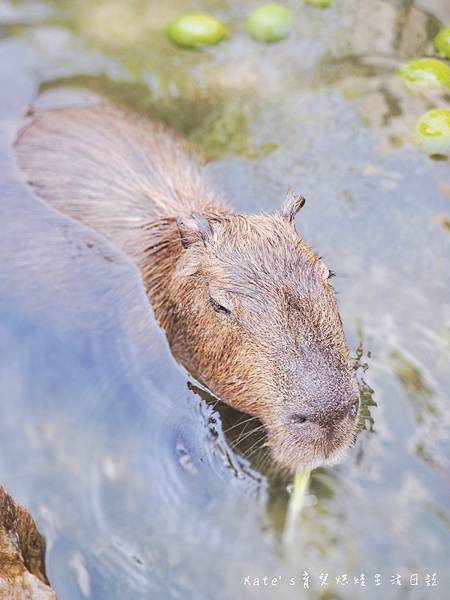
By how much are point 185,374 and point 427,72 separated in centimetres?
313

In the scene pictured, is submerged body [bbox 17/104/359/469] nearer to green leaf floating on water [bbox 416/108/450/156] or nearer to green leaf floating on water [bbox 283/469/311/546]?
green leaf floating on water [bbox 283/469/311/546]

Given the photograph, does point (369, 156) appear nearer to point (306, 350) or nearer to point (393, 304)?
point (393, 304)

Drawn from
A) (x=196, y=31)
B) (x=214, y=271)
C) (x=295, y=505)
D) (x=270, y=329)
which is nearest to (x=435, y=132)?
(x=196, y=31)

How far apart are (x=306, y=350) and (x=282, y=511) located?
115 cm

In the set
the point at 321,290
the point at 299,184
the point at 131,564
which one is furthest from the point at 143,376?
the point at 299,184

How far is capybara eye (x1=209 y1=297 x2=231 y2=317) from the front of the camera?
164 inches

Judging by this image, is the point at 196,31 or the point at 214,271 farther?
the point at 196,31

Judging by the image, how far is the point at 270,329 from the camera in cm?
386

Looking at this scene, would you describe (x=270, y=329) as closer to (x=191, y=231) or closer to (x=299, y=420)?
(x=299, y=420)

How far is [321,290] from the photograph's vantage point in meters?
3.94

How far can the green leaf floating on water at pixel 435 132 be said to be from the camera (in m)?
5.80

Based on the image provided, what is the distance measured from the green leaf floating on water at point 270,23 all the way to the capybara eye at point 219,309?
3473 millimetres

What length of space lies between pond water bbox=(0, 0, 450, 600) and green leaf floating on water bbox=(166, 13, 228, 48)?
0.13 metres

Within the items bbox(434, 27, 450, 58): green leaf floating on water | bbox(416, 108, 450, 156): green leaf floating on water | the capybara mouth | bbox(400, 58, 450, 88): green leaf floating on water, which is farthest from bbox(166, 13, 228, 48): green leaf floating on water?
the capybara mouth
